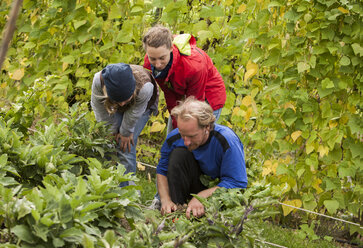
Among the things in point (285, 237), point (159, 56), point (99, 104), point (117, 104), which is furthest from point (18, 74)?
point (285, 237)

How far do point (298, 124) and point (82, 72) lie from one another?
A: 1.66 metres

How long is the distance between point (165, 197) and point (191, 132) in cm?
43

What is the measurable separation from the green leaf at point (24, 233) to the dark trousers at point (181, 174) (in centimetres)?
117

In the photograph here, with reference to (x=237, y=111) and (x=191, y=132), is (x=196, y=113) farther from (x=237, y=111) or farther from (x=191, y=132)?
(x=237, y=111)

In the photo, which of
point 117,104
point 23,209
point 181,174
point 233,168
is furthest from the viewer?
point 117,104

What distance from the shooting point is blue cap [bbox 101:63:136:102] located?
8.27 ft

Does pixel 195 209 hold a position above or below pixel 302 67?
below

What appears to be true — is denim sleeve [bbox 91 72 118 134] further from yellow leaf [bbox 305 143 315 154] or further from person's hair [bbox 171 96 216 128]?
yellow leaf [bbox 305 143 315 154]

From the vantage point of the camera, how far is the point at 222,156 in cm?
236

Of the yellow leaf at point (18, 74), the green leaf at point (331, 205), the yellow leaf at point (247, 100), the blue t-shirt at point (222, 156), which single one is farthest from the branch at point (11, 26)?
the yellow leaf at point (18, 74)

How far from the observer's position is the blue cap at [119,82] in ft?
8.27

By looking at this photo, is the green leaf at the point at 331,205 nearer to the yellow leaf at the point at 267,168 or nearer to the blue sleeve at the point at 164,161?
the yellow leaf at the point at 267,168

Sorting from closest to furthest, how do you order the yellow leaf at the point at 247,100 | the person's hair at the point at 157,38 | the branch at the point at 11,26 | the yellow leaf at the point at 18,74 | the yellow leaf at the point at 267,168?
1. the branch at the point at 11,26
2. the person's hair at the point at 157,38
3. the yellow leaf at the point at 247,100
4. the yellow leaf at the point at 267,168
5. the yellow leaf at the point at 18,74

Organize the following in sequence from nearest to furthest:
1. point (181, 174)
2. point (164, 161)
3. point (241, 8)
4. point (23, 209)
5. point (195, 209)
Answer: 1. point (23, 209)
2. point (195, 209)
3. point (181, 174)
4. point (164, 161)
5. point (241, 8)
